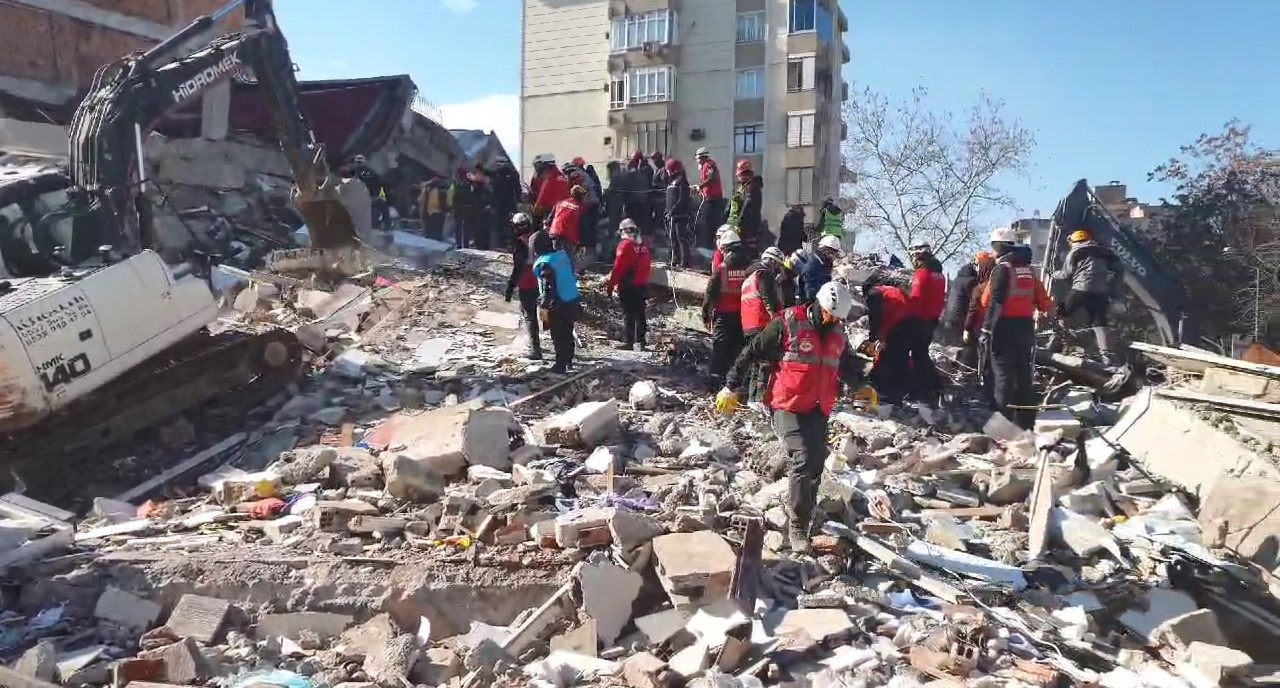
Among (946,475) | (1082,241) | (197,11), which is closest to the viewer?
(946,475)

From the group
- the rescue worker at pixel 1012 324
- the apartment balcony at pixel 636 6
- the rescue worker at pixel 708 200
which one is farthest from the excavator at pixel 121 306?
the apartment balcony at pixel 636 6

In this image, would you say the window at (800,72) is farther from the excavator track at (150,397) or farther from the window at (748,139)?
the excavator track at (150,397)

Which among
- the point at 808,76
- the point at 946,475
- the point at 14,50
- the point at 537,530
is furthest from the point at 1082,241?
the point at 808,76

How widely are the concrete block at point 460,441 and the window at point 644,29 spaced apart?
99.4ft

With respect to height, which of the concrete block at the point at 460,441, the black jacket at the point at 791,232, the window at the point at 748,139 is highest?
the window at the point at 748,139

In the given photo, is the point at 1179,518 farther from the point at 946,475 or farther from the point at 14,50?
the point at 14,50

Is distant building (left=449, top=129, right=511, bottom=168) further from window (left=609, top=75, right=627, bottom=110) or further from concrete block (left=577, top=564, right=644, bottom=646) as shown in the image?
concrete block (left=577, top=564, right=644, bottom=646)

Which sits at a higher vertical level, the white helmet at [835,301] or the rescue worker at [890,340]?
the white helmet at [835,301]

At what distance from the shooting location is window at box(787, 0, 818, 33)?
3253 cm

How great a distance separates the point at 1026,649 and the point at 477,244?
10944mm

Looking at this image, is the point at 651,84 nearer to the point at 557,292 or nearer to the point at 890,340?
the point at 890,340

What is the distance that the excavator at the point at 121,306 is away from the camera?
6.70 meters

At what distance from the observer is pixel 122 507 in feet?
20.9

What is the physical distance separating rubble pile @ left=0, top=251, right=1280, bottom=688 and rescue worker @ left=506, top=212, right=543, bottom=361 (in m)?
1.32
